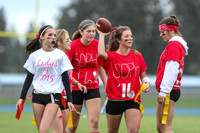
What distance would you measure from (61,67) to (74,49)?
1.10 metres

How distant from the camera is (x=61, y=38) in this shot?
6.58m

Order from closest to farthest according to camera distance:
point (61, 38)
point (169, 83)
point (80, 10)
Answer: point (169, 83), point (61, 38), point (80, 10)

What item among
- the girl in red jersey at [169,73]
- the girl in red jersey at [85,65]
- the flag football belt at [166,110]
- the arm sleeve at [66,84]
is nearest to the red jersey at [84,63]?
the girl in red jersey at [85,65]

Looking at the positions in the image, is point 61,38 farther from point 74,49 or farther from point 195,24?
point 195,24

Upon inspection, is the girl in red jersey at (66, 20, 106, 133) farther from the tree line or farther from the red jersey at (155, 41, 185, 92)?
the tree line

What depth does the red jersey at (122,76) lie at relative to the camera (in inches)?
225

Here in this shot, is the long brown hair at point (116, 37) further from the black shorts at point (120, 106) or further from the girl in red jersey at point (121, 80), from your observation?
the black shorts at point (120, 106)

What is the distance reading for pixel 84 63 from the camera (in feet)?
21.8

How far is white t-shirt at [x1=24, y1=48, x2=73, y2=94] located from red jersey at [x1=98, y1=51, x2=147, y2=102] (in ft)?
1.95

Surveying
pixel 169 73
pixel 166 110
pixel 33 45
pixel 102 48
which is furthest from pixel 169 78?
pixel 33 45

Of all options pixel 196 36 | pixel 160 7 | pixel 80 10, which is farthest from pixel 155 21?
pixel 80 10

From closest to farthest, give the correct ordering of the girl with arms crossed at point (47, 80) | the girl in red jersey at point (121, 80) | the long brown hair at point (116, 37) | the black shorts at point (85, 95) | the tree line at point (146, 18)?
1. the girl with arms crossed at point (47, 80)
2. the girl in red jersey at point (121, 80)
3. the long brown hair at point (116, 37)
4. the black shorts at point (85, 95)
5. the tree line at point (146, 18)

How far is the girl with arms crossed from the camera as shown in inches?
216

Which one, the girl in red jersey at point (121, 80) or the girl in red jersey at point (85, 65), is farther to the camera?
the girl in red jersey at point (85, 65)
